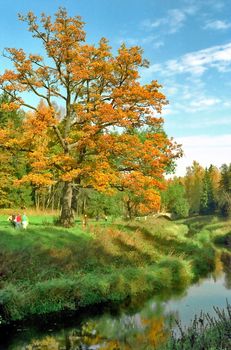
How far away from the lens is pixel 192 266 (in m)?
34.7

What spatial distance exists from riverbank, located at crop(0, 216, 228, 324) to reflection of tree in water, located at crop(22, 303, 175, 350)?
111 inches

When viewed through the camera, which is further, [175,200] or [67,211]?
[175,200]

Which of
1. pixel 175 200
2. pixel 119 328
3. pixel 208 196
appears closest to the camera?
pixel 119 328

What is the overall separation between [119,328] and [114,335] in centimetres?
120

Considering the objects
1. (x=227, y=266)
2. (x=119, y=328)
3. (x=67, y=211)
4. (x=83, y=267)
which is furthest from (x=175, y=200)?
(x=119, y=328)

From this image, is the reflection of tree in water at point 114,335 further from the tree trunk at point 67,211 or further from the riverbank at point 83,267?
the tree trunk at point 67,211

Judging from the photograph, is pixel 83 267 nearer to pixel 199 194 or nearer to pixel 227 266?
pixel 227 266

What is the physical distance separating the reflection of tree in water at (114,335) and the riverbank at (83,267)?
2809 millimetres

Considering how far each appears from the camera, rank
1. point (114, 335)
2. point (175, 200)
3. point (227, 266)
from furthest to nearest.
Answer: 1. point (175, 200)
2. point (227, 266)
3. point (114, 335)

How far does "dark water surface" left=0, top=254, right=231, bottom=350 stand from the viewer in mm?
17312

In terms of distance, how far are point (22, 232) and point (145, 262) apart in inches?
361

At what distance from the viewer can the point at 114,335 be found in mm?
18672

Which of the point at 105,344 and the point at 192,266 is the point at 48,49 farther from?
the point at 105,344

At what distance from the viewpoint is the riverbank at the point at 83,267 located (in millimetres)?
22297
